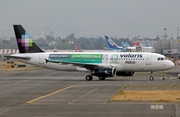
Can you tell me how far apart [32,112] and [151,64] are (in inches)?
1332

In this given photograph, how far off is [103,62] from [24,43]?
39.4ft

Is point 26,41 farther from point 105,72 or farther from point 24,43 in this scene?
point 105,72

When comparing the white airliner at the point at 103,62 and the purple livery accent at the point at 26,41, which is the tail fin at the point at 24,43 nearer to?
the purple livery accent at the point at 26,41

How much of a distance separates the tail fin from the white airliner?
84 centimetres

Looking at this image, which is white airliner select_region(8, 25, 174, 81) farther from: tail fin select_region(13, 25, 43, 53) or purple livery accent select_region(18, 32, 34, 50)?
purple livery accent select_region(18, 32, 34, 50)

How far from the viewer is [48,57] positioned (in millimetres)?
64312

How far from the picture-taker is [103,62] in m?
62.4

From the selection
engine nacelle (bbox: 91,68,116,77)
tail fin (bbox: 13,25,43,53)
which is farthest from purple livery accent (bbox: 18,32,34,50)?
engine nacelle (bbox: 91,68,116,77)

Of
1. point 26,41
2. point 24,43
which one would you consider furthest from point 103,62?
point 24,43

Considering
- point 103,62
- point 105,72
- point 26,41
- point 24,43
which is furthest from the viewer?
point 26,41

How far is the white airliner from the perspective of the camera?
61.0 metres

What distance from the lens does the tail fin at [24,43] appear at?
66.6 meters

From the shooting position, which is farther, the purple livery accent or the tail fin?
the purple livery accent

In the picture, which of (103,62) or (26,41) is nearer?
(103,62)
